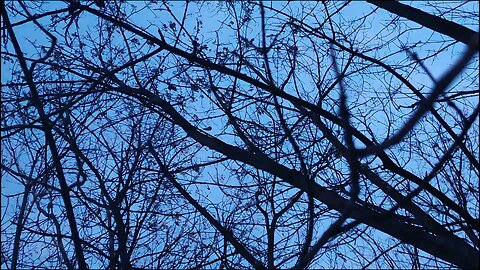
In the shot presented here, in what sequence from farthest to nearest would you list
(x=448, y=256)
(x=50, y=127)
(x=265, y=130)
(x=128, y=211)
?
(x=265, y=130) < (x=128, y=211) < (x=50, y=127) < (x=448, y=256)

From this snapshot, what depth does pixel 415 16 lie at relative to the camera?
19.1 feet

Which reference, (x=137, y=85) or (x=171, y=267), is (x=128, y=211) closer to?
(x=171, y=267)

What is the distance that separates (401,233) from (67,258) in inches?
96.9

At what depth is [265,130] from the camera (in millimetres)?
5746

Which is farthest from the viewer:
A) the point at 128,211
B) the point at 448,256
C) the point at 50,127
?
the point at 128,211

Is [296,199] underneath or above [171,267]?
above

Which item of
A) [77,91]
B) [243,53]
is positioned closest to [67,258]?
[77,91]

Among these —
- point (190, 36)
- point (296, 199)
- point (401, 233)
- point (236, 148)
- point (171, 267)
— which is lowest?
point (401, 233)

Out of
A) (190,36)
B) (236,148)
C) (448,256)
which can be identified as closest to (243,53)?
(190,36)

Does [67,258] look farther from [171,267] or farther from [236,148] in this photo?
[236,148]

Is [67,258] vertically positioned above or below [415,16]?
below

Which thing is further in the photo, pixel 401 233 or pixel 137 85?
pixel 137 85

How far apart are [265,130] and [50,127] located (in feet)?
5.74

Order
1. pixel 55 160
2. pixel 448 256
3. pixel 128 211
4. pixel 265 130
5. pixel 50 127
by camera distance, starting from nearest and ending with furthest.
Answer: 1. pixel 448 256
2. pixel 55 160
3. pixel 50 127
4. pixel 128 211
5. pixel 265 130
